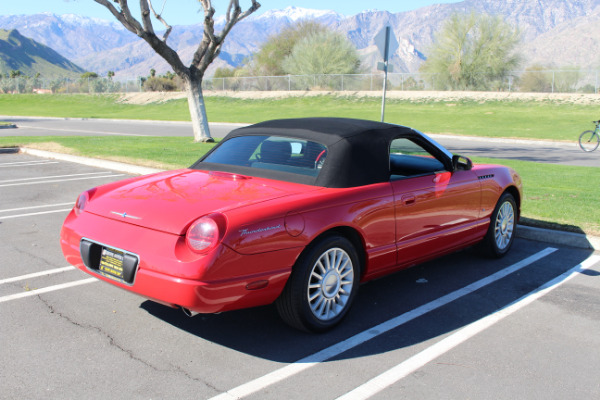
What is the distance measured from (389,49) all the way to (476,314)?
26.9ft

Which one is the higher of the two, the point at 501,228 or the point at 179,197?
the point at 179,197

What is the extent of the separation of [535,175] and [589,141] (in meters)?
8.91

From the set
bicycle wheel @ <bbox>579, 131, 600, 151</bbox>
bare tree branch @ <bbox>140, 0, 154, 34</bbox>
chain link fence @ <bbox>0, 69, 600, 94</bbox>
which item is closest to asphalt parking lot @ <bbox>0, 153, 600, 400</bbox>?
bare tree branch @ <bbox>140, 0, 154, 34</bbox>

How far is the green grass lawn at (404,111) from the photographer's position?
1058 inches

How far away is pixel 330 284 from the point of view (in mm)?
4195

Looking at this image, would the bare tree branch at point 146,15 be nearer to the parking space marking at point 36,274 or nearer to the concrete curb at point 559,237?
the parking space marking at point 36,274

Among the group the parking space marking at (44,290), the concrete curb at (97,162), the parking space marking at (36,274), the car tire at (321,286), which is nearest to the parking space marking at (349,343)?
A: the car tire at (321,286)

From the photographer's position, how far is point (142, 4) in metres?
16.4

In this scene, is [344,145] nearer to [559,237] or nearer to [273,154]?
[273,154]

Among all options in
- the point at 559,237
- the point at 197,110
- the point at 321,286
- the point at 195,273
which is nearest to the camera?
the point at 195,273

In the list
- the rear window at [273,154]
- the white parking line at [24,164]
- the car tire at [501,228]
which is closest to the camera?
the rear window at [273,154]

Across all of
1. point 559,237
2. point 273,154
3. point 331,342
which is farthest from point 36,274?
point 559,237

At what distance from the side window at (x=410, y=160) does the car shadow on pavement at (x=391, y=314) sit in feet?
3.32

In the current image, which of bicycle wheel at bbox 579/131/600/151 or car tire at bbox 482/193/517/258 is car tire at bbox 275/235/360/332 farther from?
bicycle wheel at bbox 579/131/600/151
